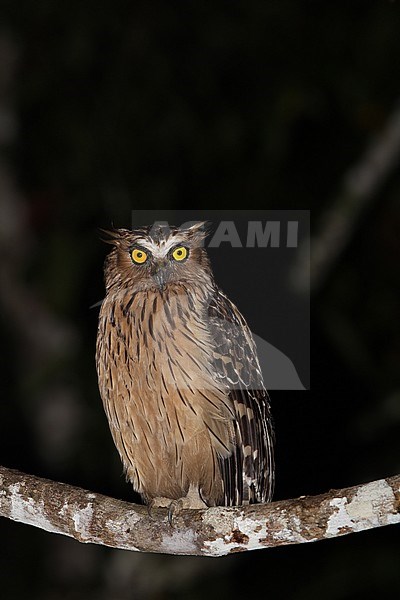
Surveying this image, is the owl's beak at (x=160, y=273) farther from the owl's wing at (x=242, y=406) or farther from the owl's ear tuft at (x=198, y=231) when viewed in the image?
the owl's wing at (x=242, y=406)

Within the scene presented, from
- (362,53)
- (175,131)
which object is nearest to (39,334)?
(175,131)

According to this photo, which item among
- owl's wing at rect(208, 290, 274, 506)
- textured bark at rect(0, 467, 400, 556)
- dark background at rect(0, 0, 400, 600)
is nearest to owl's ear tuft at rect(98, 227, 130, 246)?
owl's wing at rect(208, 290, 274, 506)

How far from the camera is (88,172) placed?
16.3 ft

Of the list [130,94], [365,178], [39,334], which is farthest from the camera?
[130,94]

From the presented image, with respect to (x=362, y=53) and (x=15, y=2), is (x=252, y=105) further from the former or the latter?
(x=15, y=2)

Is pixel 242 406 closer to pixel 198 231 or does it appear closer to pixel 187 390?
pixel 187 390

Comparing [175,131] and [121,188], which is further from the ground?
[175,131]

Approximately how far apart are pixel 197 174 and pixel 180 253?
2.89 metres

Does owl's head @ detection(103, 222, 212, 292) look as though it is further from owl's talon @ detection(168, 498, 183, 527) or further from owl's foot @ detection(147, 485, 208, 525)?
owl's foot @ detection(147, 485, 208, 525)

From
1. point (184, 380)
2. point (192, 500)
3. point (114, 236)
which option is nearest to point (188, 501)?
point (192, 500)

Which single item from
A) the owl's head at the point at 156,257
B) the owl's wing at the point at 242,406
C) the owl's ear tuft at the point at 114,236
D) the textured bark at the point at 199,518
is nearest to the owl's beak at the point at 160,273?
the owl's head at the point at 156,257

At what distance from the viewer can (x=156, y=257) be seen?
238 cm

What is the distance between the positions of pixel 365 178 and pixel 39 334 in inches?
70.3

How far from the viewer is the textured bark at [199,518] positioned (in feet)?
7.32
